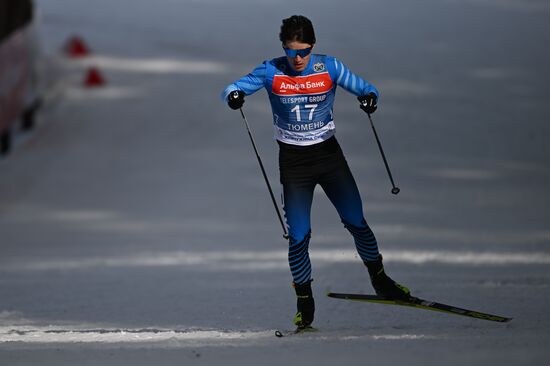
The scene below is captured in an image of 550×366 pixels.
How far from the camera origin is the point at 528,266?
35.5 ft

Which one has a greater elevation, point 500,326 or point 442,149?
point 500,326

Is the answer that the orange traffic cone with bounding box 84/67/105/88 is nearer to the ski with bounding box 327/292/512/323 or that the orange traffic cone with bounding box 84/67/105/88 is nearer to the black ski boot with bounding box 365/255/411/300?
the ski with bounding box 327/292/512/323

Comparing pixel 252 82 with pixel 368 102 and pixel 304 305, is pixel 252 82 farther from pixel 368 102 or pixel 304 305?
pixel 304 305

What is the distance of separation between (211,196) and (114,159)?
87.0 inches

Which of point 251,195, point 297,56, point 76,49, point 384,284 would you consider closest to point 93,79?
point 76,49

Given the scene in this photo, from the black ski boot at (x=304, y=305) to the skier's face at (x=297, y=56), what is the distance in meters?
1.29

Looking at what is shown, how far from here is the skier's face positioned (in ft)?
22.1

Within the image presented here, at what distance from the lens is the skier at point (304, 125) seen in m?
6.87

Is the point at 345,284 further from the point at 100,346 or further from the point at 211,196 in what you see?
the point at 211,196

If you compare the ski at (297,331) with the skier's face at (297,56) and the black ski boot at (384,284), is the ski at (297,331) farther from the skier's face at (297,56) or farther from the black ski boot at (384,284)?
the skier's face at (297,56)

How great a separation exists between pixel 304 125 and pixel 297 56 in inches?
16.3

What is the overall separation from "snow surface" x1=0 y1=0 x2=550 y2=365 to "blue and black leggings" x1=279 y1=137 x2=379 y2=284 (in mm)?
540

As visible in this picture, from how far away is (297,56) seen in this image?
6770mm

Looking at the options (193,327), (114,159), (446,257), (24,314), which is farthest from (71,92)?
(193,327)
